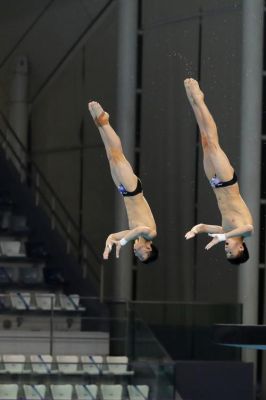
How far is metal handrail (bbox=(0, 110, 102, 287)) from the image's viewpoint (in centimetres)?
2224

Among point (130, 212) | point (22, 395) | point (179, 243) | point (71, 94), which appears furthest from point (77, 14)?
point (130, 212)

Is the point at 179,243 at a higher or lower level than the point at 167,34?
lower

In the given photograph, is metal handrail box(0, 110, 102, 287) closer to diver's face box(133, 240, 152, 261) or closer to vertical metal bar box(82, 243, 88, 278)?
vertical metal bar box(82, 243, 88, 278)

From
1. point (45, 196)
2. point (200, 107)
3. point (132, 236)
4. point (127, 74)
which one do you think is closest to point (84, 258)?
point (45, 196)

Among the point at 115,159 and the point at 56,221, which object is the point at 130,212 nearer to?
the point at 115,159

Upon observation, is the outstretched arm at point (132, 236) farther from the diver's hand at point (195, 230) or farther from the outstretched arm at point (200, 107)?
the outstretched arm at point (200, 107)

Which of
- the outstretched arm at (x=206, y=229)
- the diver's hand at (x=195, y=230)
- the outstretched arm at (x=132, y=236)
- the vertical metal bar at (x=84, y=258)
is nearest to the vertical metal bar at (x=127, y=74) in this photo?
the vertical metal bar at (x=84, y=258)

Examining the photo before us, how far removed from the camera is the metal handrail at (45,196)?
73.0ft

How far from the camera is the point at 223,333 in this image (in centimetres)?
1436

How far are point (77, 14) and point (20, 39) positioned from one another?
152 cm

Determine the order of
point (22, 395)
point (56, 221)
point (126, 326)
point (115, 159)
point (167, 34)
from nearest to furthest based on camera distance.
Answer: point (115, 159)
point (22, 395)
point (126, 326)
point (167, 34)
point (56, 221)

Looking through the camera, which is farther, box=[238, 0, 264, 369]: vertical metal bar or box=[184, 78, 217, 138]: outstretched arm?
box=[238, 0, 264, 369]: vertical metal bar

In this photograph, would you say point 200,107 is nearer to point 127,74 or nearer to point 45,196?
point 127,74

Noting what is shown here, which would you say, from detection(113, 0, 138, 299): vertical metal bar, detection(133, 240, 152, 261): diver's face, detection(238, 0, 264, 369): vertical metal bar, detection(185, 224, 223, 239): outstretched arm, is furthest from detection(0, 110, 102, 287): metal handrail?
detection(185, 224, 223, 239): outstretched arm
